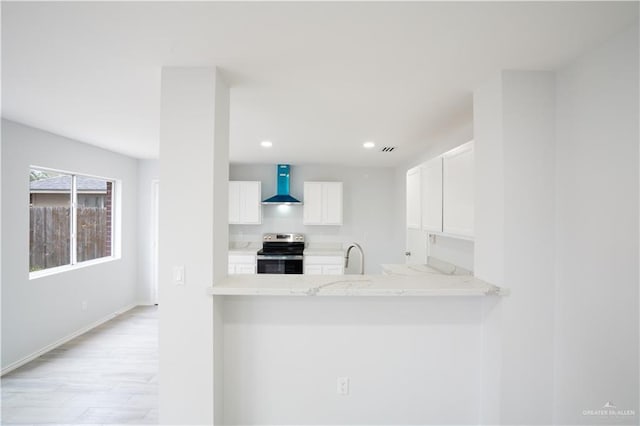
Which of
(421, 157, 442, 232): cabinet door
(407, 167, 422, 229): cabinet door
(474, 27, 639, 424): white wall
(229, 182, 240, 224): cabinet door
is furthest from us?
(229, 182, 240, 224): cabinet door

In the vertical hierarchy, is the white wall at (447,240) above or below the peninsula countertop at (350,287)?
above

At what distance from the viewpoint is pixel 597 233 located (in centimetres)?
158

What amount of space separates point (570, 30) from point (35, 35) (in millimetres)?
2700

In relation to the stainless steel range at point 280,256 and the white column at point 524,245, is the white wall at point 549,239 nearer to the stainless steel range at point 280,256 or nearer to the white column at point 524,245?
the white column at point 524,245

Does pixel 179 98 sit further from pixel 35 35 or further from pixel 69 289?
pixel 69 289

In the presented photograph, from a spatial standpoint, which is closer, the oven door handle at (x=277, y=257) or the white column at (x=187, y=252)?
the white column at (x=187, y=252)

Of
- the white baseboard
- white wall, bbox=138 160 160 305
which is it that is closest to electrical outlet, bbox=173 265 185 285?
the white baseboard

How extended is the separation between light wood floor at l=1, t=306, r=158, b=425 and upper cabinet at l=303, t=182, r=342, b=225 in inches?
115

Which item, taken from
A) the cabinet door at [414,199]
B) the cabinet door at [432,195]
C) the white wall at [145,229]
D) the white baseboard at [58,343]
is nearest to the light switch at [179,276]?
the cabinet door at [432,195]

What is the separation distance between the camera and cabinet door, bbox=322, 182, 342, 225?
5.21 metres

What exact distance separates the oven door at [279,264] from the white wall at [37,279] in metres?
2.28

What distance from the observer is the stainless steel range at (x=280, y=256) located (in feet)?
15.9

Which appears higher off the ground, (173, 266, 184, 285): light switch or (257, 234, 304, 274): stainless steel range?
(173, 266, 184, 285): light switch

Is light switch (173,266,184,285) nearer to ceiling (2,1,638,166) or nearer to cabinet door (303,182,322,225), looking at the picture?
ceiling (2,1,638,166)
